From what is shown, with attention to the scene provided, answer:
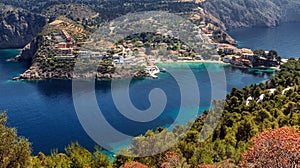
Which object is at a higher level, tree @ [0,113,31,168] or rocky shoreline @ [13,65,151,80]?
tree @ [0,113,31,168]

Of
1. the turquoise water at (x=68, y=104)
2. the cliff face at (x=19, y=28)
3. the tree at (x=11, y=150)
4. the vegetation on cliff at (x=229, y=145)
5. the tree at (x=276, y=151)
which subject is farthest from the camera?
Answer: the cliff face at (x=19, y=28)

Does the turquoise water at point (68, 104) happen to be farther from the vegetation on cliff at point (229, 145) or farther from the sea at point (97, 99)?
the vegetation on cliff at point (229, 145)

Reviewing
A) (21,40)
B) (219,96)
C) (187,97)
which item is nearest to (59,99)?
(187,97)

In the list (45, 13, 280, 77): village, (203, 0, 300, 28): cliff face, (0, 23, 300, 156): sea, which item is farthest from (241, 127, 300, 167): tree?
(203, 0, 300, 28): cliff face

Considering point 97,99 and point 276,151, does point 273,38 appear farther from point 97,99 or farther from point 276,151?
point 276,151

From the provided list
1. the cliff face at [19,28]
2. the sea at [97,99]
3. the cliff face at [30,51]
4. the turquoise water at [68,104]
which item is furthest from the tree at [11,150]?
the cliff face at [19,28]

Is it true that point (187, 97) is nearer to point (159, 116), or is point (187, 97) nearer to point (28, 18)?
point (159, 116)

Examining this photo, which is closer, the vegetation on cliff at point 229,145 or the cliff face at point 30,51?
the vegetation on cliff at point 229,145

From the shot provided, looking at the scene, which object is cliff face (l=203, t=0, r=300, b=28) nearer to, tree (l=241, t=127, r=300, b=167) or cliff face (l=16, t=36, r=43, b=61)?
cliff face (l=16, t=36, r=43, b=61)
